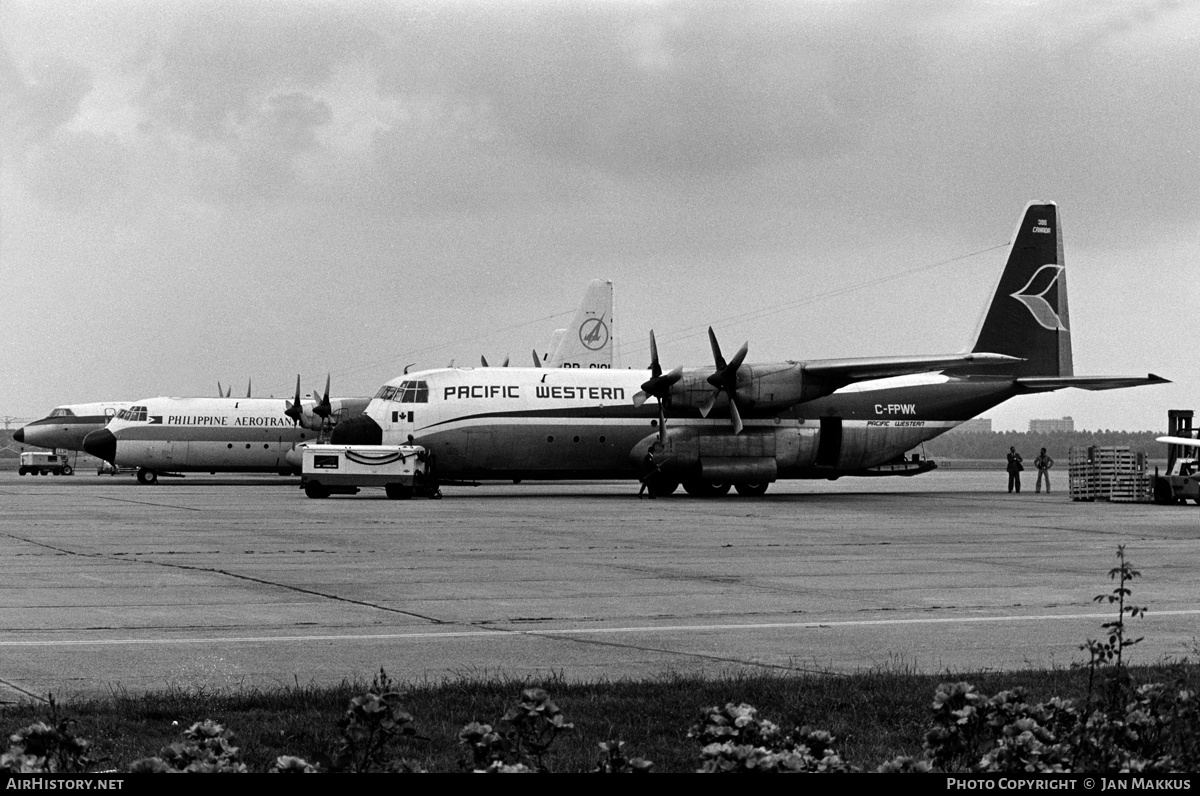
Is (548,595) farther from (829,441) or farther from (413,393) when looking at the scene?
(829,441)

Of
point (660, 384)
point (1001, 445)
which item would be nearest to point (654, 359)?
point (660, 384)

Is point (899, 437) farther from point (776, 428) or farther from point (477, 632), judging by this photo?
point (477, 632)

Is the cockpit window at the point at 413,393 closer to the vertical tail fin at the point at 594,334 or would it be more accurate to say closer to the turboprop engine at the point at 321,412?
the turboprop engine at the point at 321,412

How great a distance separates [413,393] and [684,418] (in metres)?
8.94

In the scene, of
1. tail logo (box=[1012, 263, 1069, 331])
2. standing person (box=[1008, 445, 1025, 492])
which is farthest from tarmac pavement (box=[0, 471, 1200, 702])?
standing person (box=[1008, 445, 1025, 492])

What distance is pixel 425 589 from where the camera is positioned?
58.2 feet

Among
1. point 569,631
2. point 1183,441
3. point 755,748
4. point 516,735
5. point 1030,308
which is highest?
point 1030,308

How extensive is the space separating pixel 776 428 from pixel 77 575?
2996 cm

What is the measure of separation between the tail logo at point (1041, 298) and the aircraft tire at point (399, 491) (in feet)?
76.5

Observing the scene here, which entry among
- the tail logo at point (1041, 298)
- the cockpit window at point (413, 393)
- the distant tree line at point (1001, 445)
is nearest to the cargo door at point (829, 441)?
the tail logo at point (1041, 298)

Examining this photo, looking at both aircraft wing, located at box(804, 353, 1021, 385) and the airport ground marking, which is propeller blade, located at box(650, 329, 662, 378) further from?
the airport ground marking

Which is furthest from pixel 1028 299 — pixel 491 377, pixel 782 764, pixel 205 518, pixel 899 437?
pixel 782 764

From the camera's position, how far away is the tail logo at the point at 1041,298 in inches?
1954

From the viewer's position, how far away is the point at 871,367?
143 feet
